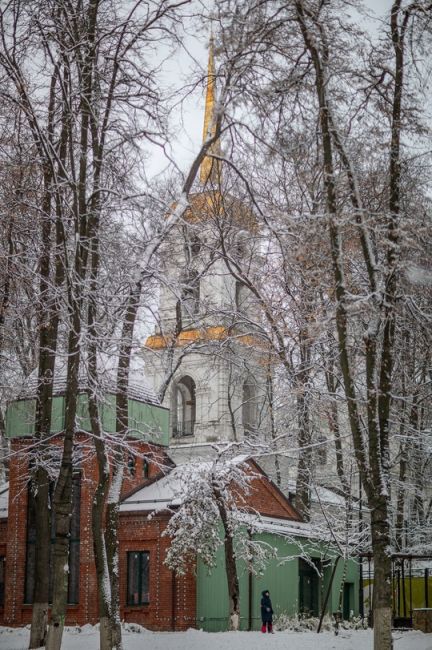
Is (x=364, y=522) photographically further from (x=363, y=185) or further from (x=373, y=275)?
(x=373, y=275)

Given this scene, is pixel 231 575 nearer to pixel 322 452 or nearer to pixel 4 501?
pixel 322 452

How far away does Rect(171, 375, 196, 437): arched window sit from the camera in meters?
44.7

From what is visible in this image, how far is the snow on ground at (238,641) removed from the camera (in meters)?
17.7

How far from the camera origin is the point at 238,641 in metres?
18.7

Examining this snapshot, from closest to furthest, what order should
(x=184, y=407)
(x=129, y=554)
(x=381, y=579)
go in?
(x=381, y=579) → (x=129, y=554) → (x=184, y=407)

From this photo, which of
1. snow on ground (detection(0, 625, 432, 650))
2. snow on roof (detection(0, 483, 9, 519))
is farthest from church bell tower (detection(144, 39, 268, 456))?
snow on roof (detection(0, 483, 9, 519))

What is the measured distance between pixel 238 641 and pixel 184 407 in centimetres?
2814

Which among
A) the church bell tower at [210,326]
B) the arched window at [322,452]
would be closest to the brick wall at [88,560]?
the church bell tower at [210,326]

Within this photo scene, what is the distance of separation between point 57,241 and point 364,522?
11.5 m

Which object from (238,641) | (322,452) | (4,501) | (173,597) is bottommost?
(238,641)

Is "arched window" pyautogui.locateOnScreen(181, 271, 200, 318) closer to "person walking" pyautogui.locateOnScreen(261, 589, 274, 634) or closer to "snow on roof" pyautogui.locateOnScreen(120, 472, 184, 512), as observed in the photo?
"snow on roof" pyautogui.locateOnScreen(120, 472, 184, 512)

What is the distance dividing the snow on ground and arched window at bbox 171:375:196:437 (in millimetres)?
22121

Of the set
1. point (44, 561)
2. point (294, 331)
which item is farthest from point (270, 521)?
point (44, 561)

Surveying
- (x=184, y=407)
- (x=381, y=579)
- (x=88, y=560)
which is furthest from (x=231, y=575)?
(x=184, y=407)
